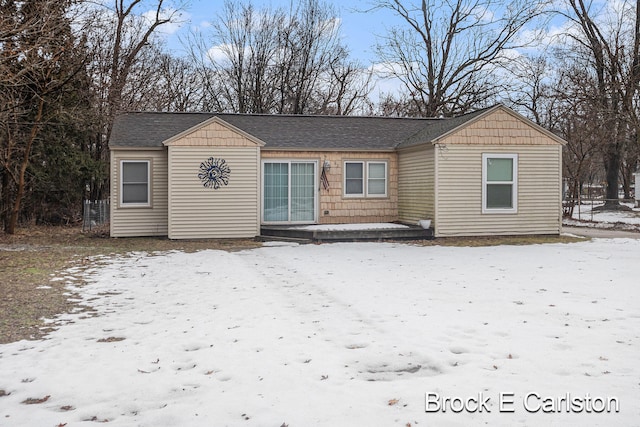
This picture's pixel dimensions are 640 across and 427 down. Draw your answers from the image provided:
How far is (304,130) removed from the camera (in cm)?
1705

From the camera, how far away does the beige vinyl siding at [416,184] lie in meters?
14.9

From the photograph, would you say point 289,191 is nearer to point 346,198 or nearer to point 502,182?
point 346,198

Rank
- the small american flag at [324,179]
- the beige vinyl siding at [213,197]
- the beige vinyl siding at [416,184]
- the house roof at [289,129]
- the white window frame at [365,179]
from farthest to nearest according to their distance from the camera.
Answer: the white window frame at [365,179] → the small american flag at [324,179] → the house roof at [289,129] → the beige vinyl siding at [416,184] → the beige vinyl siding at [213,197]

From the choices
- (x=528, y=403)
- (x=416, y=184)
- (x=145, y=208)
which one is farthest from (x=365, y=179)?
(x=528, y=403)

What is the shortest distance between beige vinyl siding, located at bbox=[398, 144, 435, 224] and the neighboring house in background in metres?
0.03

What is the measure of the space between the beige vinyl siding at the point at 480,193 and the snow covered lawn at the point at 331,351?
5.66 meters

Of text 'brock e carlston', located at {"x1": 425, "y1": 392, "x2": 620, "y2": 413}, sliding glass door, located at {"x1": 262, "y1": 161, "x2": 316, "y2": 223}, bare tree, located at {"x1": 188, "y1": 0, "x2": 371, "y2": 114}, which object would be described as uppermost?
bare tree, located at {"x1": 188, "y1": 0, "x2": 371, "y2": 114}

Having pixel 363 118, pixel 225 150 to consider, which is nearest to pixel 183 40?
pixel 363 118

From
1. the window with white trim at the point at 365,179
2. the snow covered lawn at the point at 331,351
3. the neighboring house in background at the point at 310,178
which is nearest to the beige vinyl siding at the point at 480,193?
the neighboring house in background at the point at 310,178

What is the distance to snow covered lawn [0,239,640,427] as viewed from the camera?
12.1 ft

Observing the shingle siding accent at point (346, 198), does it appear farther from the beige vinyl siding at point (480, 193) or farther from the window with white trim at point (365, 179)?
the beige vinyl siding at point (480, 193)

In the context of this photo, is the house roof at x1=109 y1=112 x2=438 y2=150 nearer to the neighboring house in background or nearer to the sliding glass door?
the neighboring house in background

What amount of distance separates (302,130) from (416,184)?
407cm

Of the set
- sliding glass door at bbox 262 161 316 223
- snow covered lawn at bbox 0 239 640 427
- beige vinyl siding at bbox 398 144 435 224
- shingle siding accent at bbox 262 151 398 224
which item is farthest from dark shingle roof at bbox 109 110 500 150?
snow covered lawn at bbox 0 239 640 427
